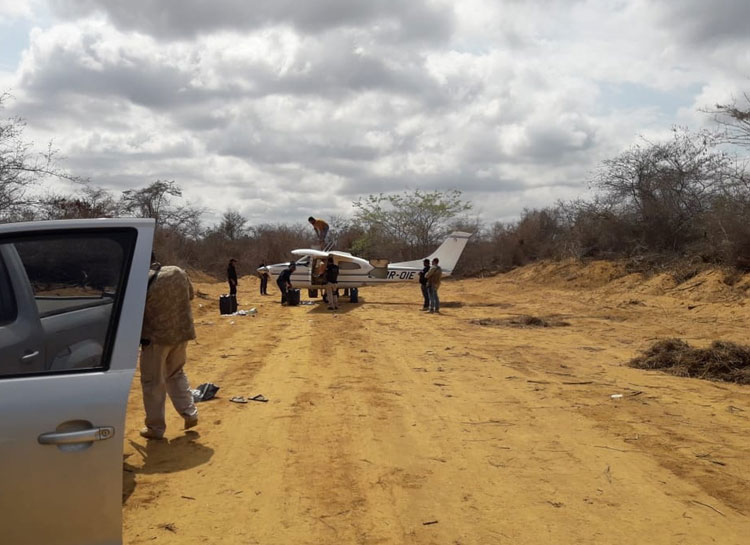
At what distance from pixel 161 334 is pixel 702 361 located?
7778 millimetres

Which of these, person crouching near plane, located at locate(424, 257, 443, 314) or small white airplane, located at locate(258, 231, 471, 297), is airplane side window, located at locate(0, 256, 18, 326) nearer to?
person crouching near plane, located at locate(424, 257, 443, 314)

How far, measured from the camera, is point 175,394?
598 centimetres

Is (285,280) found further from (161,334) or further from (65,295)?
(65,295)

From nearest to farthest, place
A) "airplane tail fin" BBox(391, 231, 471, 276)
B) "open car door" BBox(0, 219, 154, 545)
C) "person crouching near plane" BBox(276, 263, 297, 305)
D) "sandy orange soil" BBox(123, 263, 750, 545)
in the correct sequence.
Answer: "open car door" BBox(0, 219, 154, 545) < "sandy orange soil" BBox(123, 263, 750, 545) < "person crouching near plane" BBox(276, 263, 297, 305) < "airplane tail fin" BBox(391, 231, 471, 276)

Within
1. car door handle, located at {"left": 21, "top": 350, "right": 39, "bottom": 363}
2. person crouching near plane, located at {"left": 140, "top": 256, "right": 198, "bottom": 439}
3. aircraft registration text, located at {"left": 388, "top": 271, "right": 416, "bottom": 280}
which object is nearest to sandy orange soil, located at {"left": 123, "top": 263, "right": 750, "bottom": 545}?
person crouching near plane, located at {"left": 140, "top": 256, "right": 198, "bottom": 439}

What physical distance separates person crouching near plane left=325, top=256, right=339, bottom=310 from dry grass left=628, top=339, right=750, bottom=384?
1313 cm

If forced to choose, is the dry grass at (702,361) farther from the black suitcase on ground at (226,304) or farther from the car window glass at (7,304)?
the black suitcase on ground at (226,304)

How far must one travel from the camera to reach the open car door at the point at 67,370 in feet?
9.07

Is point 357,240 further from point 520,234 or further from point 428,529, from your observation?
point 428,529

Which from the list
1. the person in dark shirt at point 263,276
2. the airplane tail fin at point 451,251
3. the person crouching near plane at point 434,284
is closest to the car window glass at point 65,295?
the person crouching near plane at point 434,284

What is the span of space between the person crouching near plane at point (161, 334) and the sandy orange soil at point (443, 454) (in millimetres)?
386

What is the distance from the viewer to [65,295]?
11.4ft

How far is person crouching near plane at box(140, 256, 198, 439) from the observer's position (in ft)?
17.9

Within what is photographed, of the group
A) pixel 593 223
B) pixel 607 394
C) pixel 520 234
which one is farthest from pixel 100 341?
pixel 520 234
